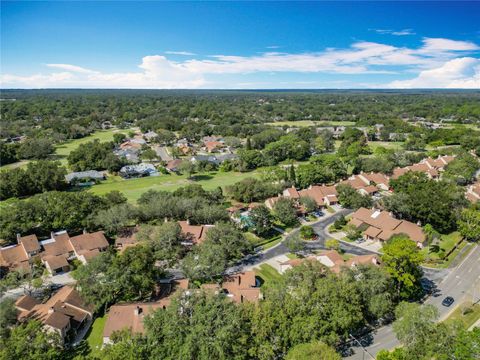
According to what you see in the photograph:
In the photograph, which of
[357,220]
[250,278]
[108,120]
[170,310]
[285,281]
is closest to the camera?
[170,310]

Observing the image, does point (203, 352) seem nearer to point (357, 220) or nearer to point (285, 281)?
point (285, 281)

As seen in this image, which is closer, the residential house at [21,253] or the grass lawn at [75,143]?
the residential house at [21,253]

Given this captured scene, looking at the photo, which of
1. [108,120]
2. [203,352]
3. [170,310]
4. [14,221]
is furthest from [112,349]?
[108,120]

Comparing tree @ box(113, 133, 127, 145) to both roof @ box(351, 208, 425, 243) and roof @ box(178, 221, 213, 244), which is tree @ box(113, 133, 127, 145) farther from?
roof @ box(351, 208, 425, 243)

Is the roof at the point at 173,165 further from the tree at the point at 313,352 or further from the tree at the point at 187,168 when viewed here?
the tree at the point at 313,352

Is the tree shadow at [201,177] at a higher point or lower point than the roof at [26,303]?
lower

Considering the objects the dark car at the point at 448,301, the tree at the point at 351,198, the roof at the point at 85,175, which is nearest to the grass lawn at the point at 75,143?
the roof at the point at 85,175

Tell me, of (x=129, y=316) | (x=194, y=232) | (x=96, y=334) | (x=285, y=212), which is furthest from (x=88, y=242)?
(x=285, y=212)
